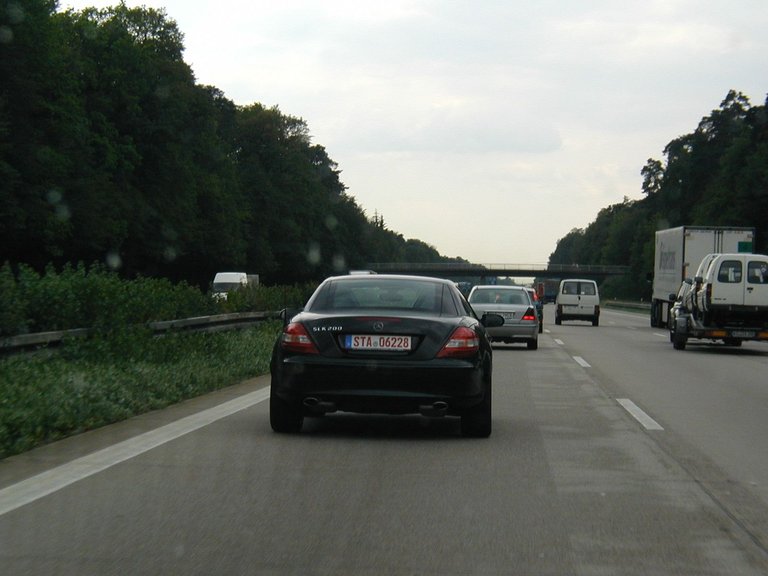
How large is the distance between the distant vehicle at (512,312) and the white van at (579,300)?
19.5 metres

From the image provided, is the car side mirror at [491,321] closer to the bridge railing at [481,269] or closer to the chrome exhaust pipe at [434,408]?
the chrome exhaust pipe at [434,408]

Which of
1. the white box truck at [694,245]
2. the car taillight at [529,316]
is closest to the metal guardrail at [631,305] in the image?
the white box truck at [694,245]

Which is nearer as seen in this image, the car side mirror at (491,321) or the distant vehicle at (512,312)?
the car side mirror at (491,321)

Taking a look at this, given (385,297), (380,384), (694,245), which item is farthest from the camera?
(694,245)

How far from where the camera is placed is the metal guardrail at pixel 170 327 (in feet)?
37.8

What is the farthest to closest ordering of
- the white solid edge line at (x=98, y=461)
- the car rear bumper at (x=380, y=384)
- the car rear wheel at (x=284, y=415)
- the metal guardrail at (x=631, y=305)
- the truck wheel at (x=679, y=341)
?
the metal guardrail at (x=631, y=305) < the truck wheel at (x=679, y=341) < the car rear wheel at (x=284, y=415) < the car rear bumper at (x=380, y=384) < the white solid edge line at (x=98, y=461)

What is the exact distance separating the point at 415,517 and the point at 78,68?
5093 centimetres

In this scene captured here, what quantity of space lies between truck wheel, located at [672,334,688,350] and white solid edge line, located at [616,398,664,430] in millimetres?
14141


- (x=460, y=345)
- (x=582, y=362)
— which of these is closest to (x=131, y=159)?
(x=582, y=362)

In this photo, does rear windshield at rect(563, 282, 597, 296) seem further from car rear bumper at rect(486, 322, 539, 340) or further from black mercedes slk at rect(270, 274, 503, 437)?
black mercedes slk at rect(270, 274, 503, 437)

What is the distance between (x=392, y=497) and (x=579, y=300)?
40617 millimetres

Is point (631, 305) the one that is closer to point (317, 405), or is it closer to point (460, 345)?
point (460, 345)

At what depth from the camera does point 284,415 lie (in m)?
9.81

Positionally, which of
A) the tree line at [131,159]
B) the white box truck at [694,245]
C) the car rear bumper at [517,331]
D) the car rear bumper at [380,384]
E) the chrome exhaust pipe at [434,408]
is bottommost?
A: the car rear bumper at [517,331]
